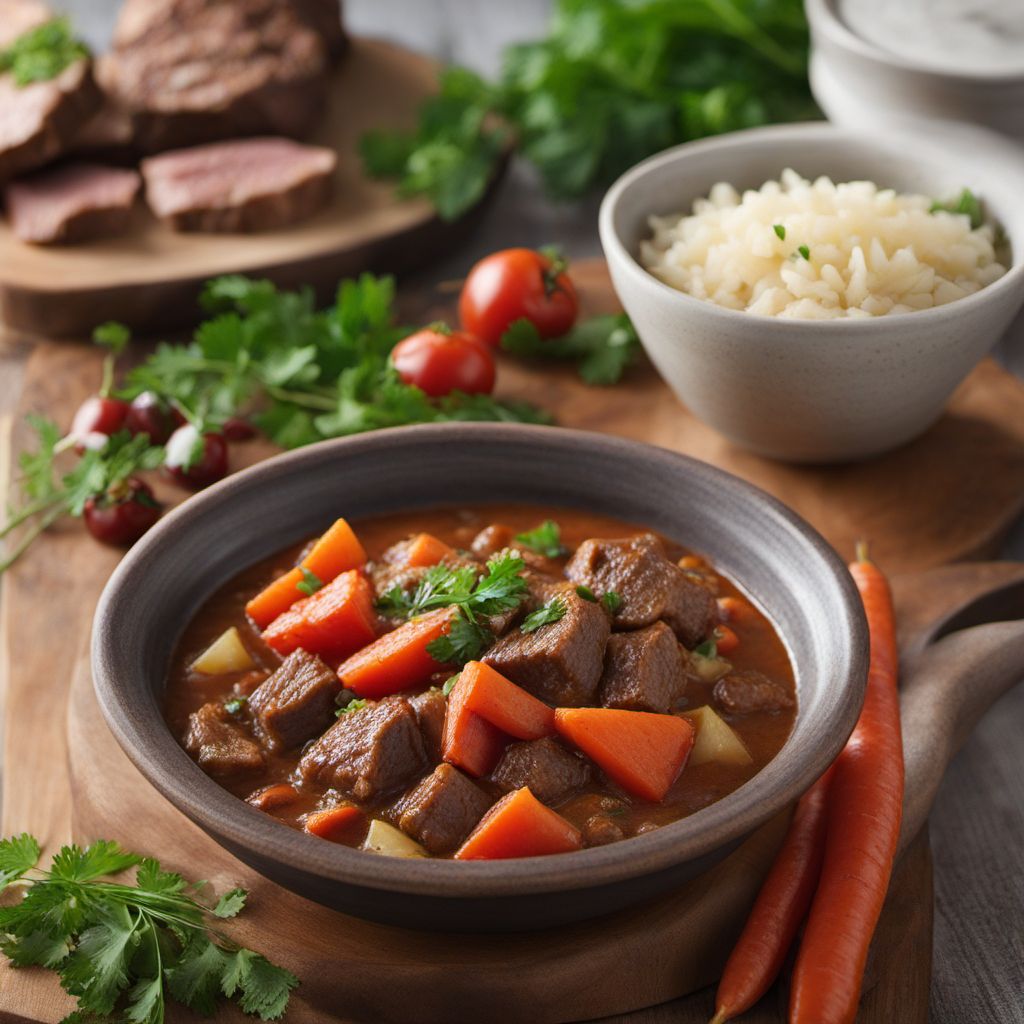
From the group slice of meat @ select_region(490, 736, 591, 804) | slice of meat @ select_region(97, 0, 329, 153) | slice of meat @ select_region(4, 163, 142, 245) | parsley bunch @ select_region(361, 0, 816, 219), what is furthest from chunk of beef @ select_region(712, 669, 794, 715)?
slice of meat @ select_region(97, 0, 329, 153)

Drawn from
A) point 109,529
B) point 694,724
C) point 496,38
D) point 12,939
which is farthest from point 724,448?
point 496,38

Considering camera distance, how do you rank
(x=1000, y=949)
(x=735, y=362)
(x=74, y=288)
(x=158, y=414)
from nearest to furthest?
(x=1000, y=949) < (x=735, y=362) < (x=158, y=414) < (x=74, y=288)

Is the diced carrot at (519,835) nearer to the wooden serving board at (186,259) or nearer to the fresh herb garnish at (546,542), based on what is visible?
the fresh herb garnish at (546,542)

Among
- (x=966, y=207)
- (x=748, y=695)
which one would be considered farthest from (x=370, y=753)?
(x=966, y=207)

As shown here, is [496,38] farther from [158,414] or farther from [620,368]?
[158,414]

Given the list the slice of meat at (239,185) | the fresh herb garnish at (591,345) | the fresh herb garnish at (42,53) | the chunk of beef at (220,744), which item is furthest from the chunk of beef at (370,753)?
the fresh herb garnish at (42,53)
